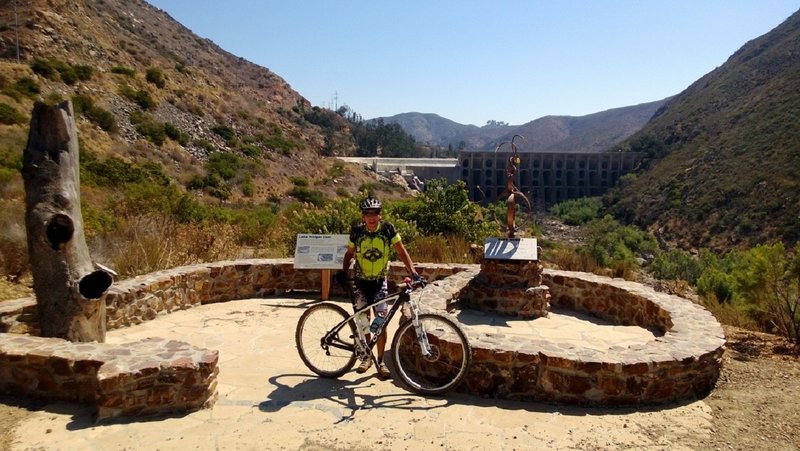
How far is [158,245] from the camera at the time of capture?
8953 millimetres

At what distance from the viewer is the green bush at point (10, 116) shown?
23703 mm

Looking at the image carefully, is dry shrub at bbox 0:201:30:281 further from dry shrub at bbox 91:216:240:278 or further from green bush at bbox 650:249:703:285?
green bush at bbox 650:249:703:285

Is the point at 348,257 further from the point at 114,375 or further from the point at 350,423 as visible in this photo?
the point at 114,375

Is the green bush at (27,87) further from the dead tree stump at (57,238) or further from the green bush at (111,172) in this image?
the dead tree stump at (57,238)

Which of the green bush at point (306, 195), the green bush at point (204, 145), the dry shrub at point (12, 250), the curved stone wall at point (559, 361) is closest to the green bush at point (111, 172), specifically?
the green bush at point (204, 145)

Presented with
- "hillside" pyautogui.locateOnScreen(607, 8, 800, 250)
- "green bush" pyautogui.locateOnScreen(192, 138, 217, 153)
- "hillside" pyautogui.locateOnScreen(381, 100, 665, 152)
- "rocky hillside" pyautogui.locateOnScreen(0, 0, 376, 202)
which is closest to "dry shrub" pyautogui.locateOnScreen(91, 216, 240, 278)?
"rocky hillside" pyautogui.locateOnScreen(0, 0, 376, 202)

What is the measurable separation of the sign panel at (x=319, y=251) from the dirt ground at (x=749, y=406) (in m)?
4.14

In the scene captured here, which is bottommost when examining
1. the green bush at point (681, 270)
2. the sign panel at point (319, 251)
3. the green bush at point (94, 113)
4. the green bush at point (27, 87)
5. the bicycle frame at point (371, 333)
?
the green bush at point (681, 270)

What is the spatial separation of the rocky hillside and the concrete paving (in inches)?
860

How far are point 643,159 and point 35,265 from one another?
66.0 metres

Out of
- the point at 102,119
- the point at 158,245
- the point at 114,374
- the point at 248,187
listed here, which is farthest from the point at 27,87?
the point at 114,374

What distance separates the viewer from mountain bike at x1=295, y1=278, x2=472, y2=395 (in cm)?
460

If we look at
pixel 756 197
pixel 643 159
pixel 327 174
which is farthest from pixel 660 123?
pixel 327 174

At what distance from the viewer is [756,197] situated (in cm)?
3678
